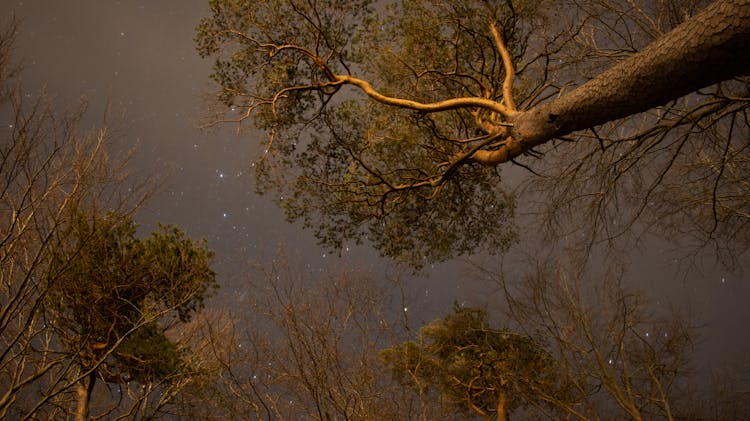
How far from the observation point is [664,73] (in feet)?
6.34

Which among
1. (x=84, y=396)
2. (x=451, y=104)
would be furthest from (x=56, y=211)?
(x=84, y=396)

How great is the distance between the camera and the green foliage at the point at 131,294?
15.1 ft

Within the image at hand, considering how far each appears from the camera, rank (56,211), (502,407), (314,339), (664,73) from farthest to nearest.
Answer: (502,407), (314,339), (56,211), (664,73)

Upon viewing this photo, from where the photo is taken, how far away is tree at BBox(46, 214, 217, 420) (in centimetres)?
464

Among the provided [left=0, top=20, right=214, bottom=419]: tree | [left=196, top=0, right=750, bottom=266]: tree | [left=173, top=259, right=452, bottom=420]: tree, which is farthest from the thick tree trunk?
[left=0, top=20, right=214, bottom=419]: tree

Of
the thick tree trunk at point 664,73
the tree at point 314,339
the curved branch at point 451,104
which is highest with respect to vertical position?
the curved branch at point 451,104

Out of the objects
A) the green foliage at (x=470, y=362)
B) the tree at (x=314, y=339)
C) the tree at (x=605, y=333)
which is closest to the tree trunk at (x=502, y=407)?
the green foliage at (x=470, y=362)

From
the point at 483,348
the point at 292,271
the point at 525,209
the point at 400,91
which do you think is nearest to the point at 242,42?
the point at 400,91

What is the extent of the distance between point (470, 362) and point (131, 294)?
7464 millimetres

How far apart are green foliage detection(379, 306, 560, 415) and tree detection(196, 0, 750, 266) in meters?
4.23

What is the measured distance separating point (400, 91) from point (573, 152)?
93.3 inches

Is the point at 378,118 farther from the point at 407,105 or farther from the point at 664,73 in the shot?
the point at 664,73

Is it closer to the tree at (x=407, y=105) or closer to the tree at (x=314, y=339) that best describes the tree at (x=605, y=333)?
the tree at (x=407, y=105)

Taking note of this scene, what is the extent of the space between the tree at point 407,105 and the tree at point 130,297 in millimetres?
2127
